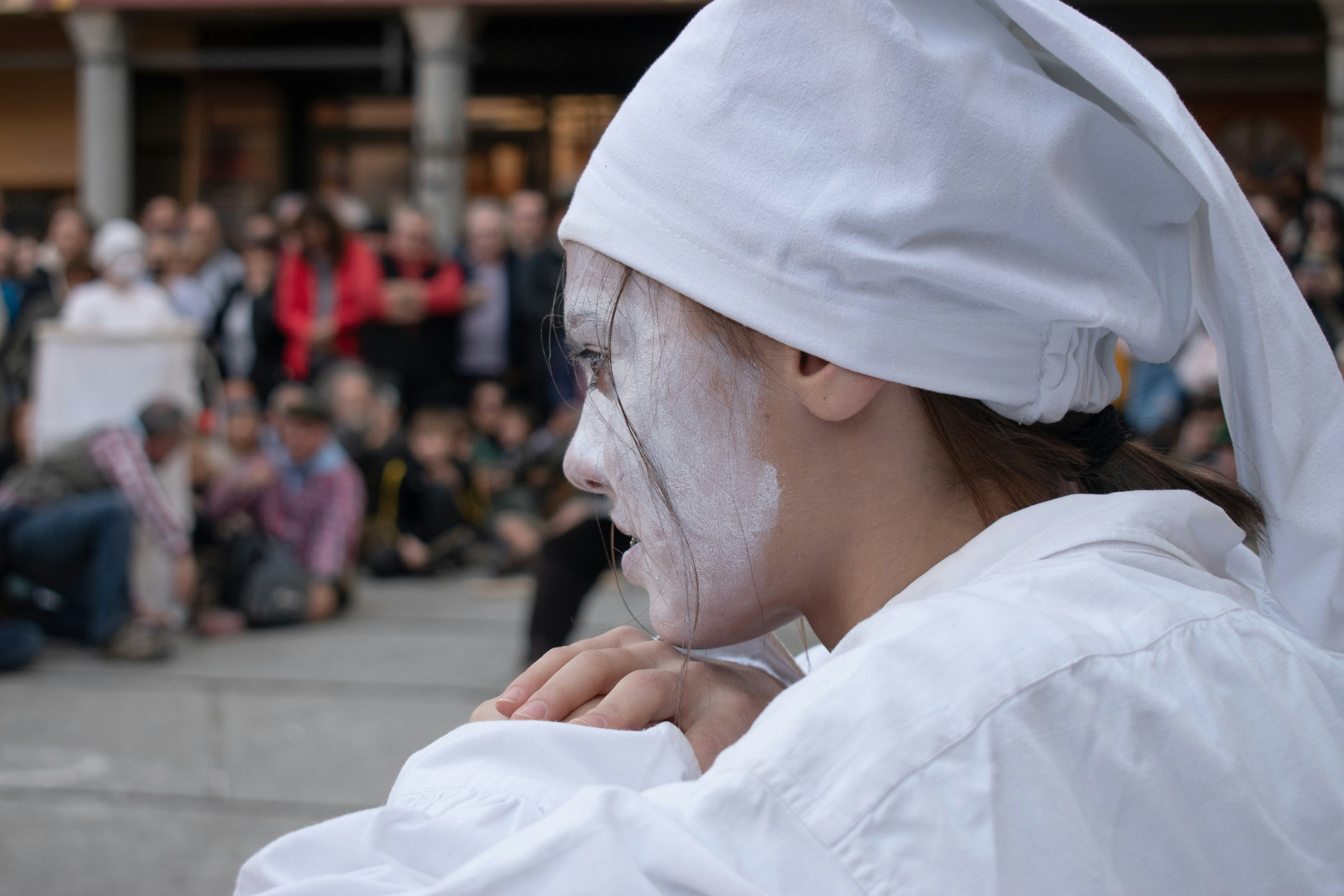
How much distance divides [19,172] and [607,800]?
15584mm

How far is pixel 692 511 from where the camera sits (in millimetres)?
1014

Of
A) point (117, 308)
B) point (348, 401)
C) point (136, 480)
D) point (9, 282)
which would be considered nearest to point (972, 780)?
point (136, 480)

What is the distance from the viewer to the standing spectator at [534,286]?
7348mm

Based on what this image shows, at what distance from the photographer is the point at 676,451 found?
1005 millimetres

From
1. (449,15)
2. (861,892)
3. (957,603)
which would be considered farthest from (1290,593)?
(449,15)

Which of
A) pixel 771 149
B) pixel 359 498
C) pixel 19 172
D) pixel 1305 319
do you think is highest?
pixel 771 149

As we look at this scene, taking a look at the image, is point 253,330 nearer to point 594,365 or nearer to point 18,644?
point 18,644

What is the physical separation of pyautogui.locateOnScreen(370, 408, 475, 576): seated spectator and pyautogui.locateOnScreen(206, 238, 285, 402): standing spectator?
89cm

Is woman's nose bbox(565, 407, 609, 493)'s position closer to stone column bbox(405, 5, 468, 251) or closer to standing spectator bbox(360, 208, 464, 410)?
standing spectator bbox(360, 208, 464, 410)

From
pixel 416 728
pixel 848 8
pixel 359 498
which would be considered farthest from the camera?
pixel 359 498

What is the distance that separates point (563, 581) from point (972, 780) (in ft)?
11.9

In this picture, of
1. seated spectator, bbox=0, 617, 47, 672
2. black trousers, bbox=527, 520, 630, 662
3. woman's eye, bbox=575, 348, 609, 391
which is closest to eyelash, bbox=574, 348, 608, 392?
woman's eye, bbox=575, 348, 609, 391

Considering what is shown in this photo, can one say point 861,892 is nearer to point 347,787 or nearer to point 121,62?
point 347,787

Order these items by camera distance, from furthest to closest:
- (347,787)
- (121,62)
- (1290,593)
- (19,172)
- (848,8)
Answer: (19,172)
(121,62)
(347,787)
(1290,593)
(848,8)
